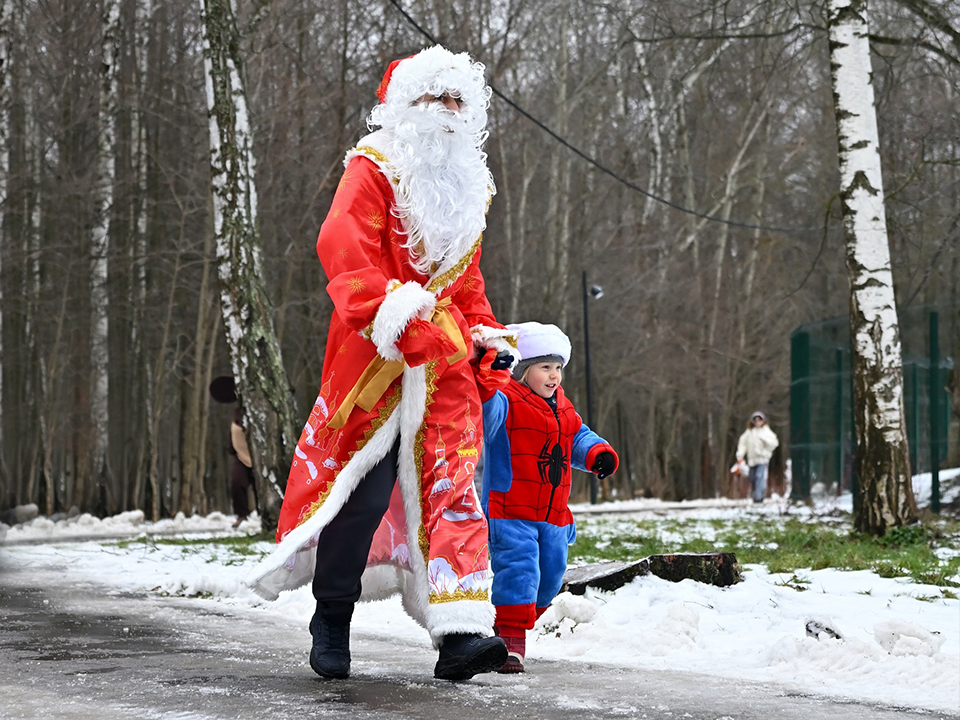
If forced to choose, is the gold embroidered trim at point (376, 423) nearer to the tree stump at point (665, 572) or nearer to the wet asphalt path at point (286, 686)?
the wet asphalt path at point (286, 686)

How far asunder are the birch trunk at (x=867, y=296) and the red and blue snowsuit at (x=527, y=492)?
5.49 metres

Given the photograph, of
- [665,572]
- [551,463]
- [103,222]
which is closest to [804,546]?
[665,572]

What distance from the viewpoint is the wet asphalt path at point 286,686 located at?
3617 mm

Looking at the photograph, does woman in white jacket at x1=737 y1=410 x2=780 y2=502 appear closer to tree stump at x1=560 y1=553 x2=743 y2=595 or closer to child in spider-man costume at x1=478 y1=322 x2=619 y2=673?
tree stump at x1=560 y1=553 x2=743 y2=595

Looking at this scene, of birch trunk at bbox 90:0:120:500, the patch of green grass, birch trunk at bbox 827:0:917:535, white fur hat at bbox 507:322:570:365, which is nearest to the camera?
white fur hat at bbox 507:322:570:365

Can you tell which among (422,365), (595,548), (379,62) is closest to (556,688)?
(422,365)

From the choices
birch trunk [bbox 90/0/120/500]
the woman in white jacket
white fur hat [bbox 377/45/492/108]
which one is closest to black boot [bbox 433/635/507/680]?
white fur hat [bbox 377/45/492/108]

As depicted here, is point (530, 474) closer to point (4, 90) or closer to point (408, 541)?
point (408, 541)

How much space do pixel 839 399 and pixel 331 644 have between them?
11.8 metres

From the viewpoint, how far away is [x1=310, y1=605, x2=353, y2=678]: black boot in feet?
13.7

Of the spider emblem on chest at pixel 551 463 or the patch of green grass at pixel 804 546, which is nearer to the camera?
the spider emblem on chest at pixel 551 463

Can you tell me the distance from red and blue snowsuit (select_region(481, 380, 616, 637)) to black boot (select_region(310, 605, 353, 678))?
2.44 feet

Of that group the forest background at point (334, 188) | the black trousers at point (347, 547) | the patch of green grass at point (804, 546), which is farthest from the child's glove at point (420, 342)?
the forest background at point (334, 188)

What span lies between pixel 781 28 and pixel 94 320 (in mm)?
12305
